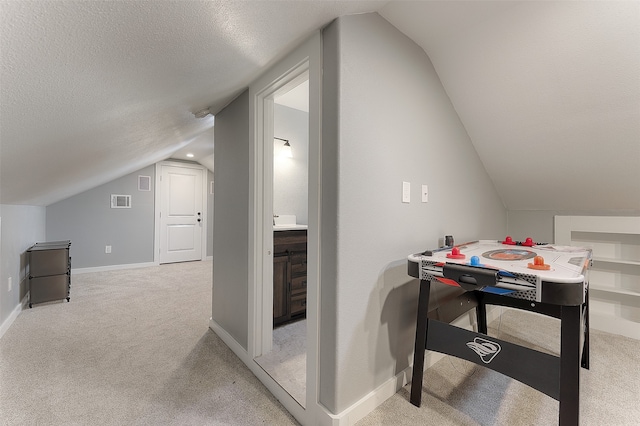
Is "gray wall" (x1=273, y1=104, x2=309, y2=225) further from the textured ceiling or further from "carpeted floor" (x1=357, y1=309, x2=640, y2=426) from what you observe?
"carpeted floor" (x1=357, y1=309, x2=640, y2=426)

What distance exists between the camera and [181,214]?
Result: 18.7 feet

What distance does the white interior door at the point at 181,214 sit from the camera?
5.47 meters

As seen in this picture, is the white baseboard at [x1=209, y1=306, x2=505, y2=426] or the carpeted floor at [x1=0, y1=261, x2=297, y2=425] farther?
the carpeted floor at [x1=0, y1=261, x2=297, y2=425]

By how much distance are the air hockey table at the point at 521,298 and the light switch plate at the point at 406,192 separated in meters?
0.35

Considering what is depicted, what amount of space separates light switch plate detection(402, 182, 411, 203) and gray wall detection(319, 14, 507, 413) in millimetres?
39

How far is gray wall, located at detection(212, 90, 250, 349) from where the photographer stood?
2.00m

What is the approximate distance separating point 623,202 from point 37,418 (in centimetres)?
430

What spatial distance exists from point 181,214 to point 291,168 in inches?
141

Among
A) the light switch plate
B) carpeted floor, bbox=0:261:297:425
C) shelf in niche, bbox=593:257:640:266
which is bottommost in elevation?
carpeted floor, bbox=0:261:297:425

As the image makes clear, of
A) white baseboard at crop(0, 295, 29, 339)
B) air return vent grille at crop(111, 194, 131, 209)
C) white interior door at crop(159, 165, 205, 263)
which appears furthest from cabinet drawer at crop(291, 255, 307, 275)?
air return vent grille at crop(111, 194, 131, 209)

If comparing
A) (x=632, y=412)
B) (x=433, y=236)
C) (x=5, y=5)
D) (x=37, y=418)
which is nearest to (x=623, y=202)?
(x=632, y=412)

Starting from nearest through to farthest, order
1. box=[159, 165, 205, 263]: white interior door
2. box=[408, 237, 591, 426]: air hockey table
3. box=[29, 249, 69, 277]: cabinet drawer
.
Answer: box=[408, 237, 591, 426]: air hockey table < box=[29, 249, 69, 277]: cabinet drawer < box=[159, 165, 205, 263]: white interior door

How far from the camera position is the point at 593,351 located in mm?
2127

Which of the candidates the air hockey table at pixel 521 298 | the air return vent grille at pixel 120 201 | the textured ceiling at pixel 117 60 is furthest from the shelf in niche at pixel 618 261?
the air return vent grille at pixel 120 201
